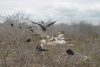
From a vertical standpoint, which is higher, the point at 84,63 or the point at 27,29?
the point at 27,29

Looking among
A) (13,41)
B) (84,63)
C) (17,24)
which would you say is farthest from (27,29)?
(84,63)

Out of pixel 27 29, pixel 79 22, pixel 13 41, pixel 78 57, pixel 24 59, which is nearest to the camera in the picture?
pixel 78 57

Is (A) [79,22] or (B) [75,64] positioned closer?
(B) [75,64]

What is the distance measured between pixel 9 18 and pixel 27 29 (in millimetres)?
1833

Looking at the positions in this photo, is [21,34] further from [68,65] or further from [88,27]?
[88,27]

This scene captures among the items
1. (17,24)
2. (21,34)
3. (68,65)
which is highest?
(17,24)

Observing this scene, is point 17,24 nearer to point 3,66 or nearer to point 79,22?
point 3,66

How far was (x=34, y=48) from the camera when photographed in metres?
4.99

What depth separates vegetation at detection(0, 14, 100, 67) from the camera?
3.12 m

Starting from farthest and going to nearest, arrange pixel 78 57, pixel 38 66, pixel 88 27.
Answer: pixel 88 27 → pixel 78 57 → pixel 38 66

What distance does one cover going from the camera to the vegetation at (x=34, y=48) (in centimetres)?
312

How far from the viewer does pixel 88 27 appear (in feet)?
46.2

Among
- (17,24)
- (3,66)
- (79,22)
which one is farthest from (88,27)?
(3,66)

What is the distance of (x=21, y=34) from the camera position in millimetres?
7301
